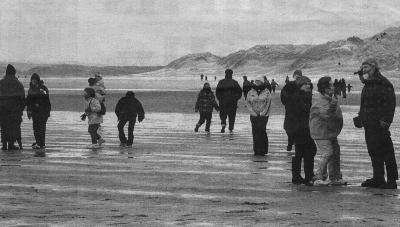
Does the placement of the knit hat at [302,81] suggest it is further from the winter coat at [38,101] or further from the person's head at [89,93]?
the winter coat at [38,101]

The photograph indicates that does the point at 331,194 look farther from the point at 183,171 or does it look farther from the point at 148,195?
the point at 183,171

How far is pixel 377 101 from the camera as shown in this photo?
12.1 metres

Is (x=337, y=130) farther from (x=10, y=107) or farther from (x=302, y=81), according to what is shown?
(x=10, y=107)

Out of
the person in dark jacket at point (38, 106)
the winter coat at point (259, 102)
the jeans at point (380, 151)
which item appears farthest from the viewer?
the person in dark jacket at point (38, 106)

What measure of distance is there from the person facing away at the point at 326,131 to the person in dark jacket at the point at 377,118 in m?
0.39

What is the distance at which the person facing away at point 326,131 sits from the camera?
12.4 m

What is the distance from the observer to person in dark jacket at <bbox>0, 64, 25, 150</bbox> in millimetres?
19047

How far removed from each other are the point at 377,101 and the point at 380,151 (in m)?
0.64

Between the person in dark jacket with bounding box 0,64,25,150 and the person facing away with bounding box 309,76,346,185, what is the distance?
8232mm

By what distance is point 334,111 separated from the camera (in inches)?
494

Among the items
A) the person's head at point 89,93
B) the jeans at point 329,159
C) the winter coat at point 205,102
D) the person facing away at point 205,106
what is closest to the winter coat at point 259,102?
the person's head at point 89,93

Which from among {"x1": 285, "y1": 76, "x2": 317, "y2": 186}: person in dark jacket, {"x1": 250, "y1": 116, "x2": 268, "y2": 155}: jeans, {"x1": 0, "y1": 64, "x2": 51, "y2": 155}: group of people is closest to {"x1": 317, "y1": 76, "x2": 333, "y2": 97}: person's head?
{"x1": 285, "y1": 76, "x2": 317, "y2": 186}: person in dark jacket

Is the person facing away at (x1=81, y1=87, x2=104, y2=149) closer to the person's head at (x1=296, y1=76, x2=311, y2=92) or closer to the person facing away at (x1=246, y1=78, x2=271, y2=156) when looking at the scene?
the person facing away at (x1=246, y1=78, x2=271, y2=156)

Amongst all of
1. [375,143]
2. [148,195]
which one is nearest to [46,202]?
[148,195]
